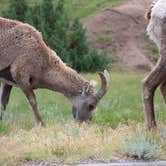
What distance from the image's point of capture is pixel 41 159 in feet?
26.5

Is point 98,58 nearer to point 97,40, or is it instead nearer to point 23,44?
point 97,40

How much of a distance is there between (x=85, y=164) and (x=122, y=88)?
624 inches

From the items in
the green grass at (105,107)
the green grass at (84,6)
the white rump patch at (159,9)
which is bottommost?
the green grass at (84,6)

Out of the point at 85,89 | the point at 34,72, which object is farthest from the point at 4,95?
the point at 85,89

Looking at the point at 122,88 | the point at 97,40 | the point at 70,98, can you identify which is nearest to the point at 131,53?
the point at 97,40

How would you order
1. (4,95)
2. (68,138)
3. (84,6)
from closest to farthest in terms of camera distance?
(68,138) < (4,95) < (84,6)

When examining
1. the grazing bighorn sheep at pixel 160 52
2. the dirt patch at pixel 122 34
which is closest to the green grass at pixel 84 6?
the dirt patch at pixel 122 34

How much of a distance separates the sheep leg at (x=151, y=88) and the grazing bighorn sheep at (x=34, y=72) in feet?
6.66

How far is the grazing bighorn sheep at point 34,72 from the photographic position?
1177cm

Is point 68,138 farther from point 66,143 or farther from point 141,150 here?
point 141,150

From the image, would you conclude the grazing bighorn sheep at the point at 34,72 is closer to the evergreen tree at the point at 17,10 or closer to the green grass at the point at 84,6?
the evergreen tree at the point at 17,10

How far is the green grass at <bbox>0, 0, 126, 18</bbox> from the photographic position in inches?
1563

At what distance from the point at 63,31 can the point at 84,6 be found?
1083cm

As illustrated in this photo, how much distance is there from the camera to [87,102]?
12.6 meters
